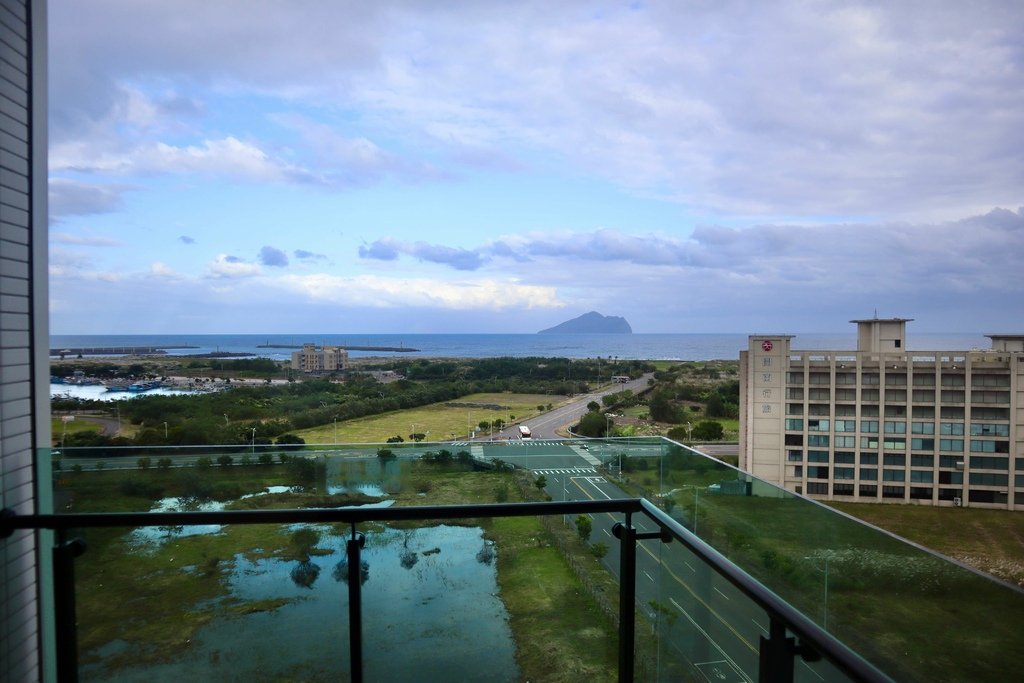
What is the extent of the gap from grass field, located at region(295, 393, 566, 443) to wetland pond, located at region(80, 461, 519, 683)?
15.5 ft

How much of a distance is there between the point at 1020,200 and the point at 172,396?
37.7ft

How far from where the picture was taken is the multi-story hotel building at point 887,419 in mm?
9023

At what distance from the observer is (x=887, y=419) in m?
10.3

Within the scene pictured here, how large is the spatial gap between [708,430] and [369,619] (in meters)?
9.77

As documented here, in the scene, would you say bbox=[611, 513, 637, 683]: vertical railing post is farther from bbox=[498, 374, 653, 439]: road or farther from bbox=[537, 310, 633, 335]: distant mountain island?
bbox=[537, 310, 633, 335]: distant mountain island

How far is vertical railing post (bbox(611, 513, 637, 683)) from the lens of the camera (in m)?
1.33

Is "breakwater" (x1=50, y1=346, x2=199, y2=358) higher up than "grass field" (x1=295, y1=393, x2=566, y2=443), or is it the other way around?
"breakwater" (x1=50, y1=346, x2=199, y2=358)

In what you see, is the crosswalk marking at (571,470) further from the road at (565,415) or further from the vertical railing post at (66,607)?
the road at (565,415)

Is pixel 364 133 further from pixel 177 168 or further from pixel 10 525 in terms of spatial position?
pixel 10 525

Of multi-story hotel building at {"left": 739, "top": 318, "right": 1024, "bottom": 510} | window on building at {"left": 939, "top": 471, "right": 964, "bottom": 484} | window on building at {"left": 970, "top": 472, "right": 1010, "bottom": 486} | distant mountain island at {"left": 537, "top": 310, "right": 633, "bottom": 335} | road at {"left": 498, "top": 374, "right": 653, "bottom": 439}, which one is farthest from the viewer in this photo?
distant mountain island at {"left": 537, "top": 310, "right": 633, "bottom": 335}

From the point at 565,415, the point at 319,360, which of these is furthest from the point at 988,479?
the point at 319,360

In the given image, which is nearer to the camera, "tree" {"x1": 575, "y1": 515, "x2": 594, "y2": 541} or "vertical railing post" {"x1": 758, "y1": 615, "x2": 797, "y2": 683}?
"vertical railing post" {"x1": 758, "y1": 615, "x2": 797, "y2": 683}

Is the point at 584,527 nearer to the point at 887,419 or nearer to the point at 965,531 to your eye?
the point at 965,531

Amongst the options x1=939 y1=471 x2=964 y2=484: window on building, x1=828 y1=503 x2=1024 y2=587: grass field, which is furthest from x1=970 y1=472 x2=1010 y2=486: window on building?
x1=828 y1=503 x2=1024 y2=587: grass field
